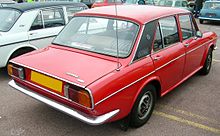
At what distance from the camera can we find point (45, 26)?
18.6 ft

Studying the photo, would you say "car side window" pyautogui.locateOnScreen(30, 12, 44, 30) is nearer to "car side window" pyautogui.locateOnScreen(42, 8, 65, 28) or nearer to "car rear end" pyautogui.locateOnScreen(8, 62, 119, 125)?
"car side window" pyautogui.locateOnScreen(42, 8, 65, 28)

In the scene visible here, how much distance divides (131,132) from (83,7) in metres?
4.38

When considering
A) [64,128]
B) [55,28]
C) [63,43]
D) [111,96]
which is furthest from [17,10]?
[111,96]

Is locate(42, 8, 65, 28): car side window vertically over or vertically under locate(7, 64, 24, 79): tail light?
over

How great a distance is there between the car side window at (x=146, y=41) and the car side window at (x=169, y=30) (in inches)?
11.1

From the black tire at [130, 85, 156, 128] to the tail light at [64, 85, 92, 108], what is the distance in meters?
0.82

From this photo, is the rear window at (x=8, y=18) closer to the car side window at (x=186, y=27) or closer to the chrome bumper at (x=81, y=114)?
the chrome bumper at (x=81, y=114)

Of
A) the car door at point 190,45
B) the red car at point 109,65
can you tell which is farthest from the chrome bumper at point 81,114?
the car door at point 190,45

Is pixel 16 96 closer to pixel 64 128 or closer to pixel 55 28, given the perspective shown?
pixel 64 128

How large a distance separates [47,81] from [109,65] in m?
0.78

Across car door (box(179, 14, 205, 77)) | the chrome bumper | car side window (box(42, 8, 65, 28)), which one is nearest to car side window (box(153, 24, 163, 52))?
car door (box(179, 14, 205, 77))

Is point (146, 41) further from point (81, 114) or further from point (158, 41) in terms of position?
point (81, 114)

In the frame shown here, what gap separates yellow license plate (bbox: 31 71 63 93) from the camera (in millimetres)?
2841

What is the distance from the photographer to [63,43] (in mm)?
3713
